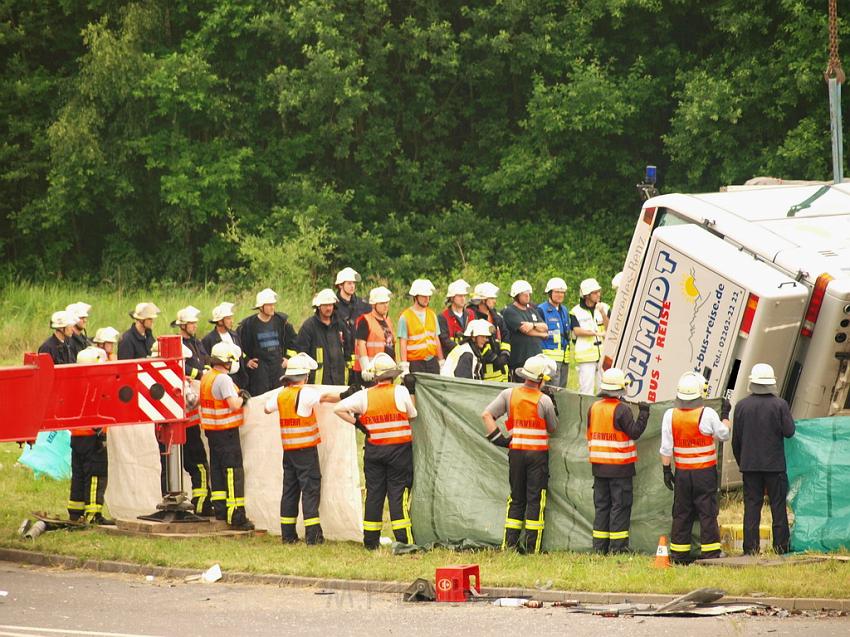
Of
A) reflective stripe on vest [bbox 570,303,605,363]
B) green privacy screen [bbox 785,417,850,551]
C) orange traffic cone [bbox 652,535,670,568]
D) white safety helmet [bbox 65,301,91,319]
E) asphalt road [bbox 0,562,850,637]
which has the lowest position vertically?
asphalt road [bbox 0,562,850,637]

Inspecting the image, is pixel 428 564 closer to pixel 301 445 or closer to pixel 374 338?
pixel 301 445

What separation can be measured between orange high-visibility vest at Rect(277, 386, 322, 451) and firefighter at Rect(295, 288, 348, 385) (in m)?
3.26

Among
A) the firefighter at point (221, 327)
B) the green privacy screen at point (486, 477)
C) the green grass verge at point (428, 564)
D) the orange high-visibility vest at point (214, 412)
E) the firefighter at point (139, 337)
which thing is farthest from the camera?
the firefighter at point (221, 327)

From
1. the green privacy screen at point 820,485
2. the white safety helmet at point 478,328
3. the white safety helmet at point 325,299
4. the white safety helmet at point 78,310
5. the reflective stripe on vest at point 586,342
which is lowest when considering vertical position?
the green privacy screen at point 820,485

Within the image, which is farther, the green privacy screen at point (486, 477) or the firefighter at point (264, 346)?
the firefighter at point (264, 346)

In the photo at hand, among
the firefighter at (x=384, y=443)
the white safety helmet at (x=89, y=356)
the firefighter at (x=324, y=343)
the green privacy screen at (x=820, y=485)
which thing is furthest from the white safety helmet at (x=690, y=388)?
the white safety helmet at (x=89, y=356)

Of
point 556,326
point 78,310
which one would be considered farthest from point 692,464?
point 78,310

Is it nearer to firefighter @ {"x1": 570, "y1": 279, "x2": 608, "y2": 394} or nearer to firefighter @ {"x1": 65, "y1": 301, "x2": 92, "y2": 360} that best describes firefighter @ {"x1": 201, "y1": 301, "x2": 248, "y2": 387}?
firefighter @ {"x1": 65, "y1": 301, "x2": 92, "y2": 360}

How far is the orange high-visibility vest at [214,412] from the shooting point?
13969 millimetres

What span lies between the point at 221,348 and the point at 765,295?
5131 mm

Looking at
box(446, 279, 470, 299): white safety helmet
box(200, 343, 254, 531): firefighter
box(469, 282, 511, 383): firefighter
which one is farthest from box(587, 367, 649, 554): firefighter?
box(446, 279, 470, 299): white safety helmet

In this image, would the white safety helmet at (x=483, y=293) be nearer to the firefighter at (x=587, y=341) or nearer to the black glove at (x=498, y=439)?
the firefighter at (x=587, y=341)

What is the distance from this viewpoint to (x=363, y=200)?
119 ft

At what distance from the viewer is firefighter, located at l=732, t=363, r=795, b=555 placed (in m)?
12.0
